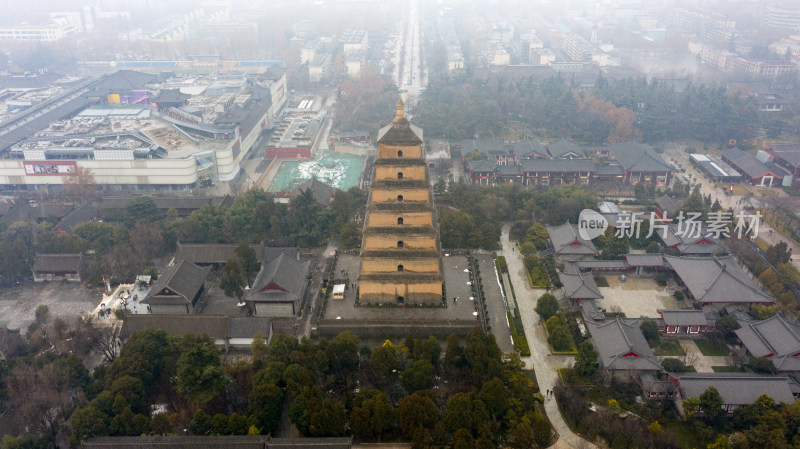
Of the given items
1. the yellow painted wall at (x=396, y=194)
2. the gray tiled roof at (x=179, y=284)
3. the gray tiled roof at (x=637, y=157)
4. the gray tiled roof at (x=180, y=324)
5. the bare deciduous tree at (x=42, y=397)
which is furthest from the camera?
the gray tiled roof at (x=637, y=157)

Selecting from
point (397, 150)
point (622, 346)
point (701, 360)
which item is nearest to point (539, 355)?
point (622, 346)

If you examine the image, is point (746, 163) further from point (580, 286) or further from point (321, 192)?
point (321, 192)

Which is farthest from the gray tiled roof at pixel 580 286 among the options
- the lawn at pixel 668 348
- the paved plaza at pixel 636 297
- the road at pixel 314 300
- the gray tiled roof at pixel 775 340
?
the road at pixel 314 300

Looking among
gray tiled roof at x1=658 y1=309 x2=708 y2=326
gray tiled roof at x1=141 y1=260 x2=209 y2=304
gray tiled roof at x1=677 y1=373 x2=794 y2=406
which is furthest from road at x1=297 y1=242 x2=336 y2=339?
gray tiled roof at x1=658 y1=309 x2=708 y2=326

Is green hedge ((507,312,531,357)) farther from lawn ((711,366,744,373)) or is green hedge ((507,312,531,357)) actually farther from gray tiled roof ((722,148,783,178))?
gray tiled roof ((722,148,783,178))

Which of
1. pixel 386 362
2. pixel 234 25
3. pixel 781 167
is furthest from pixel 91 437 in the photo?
pixel 234 25

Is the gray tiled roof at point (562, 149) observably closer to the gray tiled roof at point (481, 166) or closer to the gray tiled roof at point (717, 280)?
the gray tiled roof at point (481, 166)
